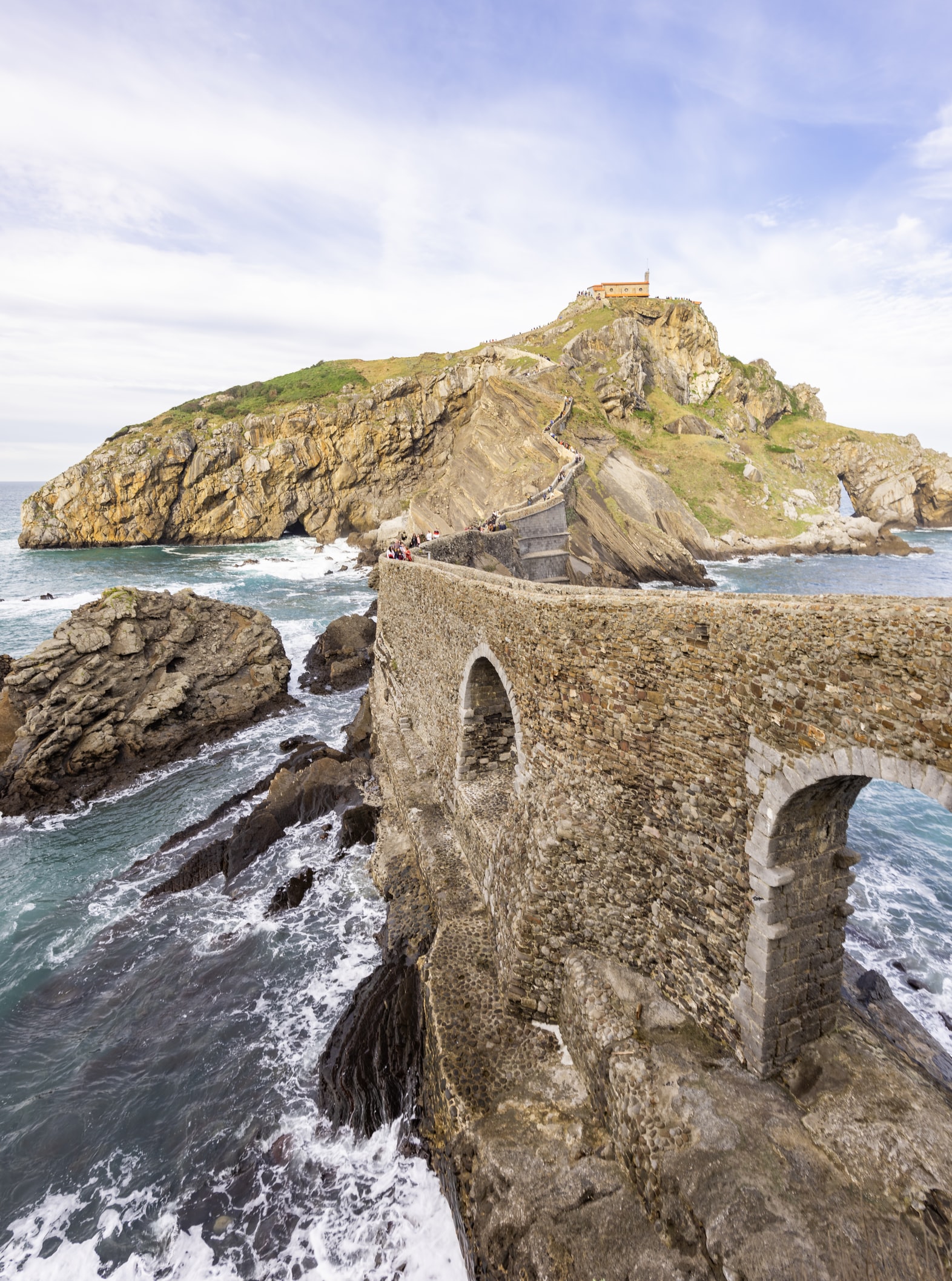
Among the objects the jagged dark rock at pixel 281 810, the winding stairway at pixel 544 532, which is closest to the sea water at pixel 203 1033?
the jagged dark rock at pixel 281 810

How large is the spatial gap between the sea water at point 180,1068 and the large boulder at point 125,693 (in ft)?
5.62

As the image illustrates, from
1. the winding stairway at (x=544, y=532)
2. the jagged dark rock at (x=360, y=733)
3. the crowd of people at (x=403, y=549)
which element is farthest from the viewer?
the winding stairway at (x=544, y=532)

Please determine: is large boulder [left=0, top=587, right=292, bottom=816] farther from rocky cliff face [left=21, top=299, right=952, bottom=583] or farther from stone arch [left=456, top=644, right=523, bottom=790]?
rocky cliff face [left=21, top=299, right=952, bottom=583]

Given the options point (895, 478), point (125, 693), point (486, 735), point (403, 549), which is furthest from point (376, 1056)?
point (895, 478)

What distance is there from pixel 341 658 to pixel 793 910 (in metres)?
24.1

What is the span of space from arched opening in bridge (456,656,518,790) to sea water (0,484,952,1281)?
3.63m

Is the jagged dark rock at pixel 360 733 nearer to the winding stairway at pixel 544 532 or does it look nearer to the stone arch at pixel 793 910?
the stone arch at pixel 793 910

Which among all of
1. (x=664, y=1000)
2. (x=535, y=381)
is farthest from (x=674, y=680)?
(x=535, y=381)

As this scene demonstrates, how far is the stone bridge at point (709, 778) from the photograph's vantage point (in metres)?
4.88

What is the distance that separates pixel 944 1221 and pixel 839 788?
3469 millimetres

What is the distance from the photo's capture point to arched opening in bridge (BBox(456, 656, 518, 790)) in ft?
40.0

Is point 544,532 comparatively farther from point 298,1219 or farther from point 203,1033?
point 298,1219

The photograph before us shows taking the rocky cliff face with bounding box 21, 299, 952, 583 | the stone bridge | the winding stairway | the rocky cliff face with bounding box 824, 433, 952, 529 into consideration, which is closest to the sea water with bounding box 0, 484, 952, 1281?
the stone bridge

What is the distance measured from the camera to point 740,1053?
6301 millimetres
